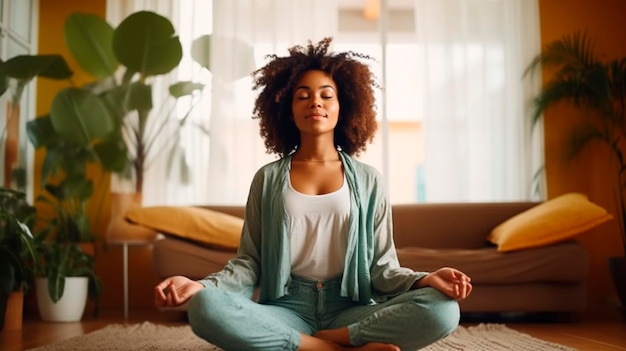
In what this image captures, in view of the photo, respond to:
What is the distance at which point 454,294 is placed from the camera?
163cm

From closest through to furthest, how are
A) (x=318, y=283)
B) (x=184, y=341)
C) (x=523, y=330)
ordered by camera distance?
(x=318, y=283)
(x=184, y=341)
(x=523, y=330)

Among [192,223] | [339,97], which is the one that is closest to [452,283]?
[339,97]

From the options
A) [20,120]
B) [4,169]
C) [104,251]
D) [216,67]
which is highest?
[216,67]

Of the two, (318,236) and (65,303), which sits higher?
(318,236)

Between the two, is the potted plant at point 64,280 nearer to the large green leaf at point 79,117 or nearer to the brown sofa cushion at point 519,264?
the large green leaf at point 79,117

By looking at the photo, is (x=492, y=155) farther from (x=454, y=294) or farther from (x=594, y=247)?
(x=454, y=294)

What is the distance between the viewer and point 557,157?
4570mm

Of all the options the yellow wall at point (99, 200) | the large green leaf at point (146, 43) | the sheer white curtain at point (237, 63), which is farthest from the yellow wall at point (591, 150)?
the yellow wall at point (99, 200)

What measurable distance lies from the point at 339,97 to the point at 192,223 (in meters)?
1.69

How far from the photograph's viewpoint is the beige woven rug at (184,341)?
245 centimetres

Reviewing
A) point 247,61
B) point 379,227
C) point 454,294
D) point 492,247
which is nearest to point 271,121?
point 379,227

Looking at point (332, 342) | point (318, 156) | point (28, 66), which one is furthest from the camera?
point (28, 66)

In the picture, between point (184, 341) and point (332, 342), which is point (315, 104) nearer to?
point (332, 342)

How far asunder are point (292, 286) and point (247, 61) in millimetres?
2857
